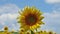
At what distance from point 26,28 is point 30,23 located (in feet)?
0.65

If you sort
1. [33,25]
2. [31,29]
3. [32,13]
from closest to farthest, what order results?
[31,29] < [33,25] < [32,13]

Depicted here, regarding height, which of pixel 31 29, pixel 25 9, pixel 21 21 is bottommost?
pixel 31 29

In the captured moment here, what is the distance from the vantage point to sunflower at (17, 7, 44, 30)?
3.88 m

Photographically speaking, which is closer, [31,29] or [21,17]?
[31,29]

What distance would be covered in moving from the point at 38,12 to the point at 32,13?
0.20 m

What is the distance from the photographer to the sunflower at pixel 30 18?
3880 mm

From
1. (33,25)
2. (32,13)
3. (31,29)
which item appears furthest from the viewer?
(32,13)

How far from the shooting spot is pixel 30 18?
13.3ft

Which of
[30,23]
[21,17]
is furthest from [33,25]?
[21,17]

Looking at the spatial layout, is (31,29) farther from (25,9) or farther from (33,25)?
(25,9)

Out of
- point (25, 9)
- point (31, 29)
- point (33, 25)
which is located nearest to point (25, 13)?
point (25, 9)

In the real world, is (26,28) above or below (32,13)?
below

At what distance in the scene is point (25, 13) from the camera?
4098 millimetres

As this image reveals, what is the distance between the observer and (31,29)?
142 inches
